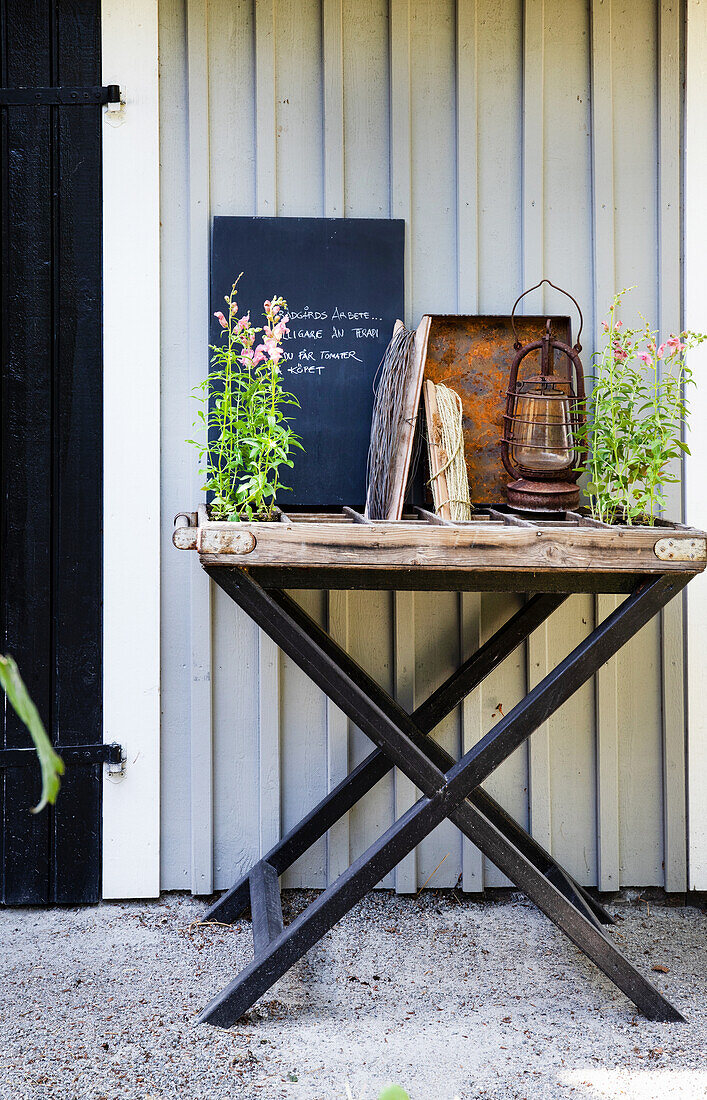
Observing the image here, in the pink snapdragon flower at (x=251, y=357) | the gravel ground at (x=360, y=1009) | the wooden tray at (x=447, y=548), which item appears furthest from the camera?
the pink snapdragon flower at (x=251, y=357)

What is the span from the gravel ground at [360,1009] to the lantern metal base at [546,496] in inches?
51.7

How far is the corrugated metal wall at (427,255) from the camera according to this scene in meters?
3.13

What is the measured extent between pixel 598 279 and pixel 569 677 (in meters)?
1.41

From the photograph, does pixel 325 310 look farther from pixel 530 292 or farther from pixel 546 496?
pixel 546 496

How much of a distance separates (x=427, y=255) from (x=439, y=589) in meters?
1.27

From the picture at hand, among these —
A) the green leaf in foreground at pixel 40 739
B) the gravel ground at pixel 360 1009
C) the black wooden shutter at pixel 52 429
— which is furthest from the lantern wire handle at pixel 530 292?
the green leaf in foreground at pixel 40 739

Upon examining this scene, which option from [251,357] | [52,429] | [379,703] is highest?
[251,357]

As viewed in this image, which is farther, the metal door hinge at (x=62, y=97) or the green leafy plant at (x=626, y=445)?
the metal door hinge at (x=62, y=97)

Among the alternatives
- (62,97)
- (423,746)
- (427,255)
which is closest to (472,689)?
(423,746)

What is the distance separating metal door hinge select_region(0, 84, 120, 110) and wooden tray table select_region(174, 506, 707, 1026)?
1529 millimetres

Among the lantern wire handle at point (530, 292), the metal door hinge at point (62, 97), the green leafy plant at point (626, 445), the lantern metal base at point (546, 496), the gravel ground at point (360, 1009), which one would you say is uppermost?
the metal door hinge at point (62, 97)

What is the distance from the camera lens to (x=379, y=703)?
9.88ft

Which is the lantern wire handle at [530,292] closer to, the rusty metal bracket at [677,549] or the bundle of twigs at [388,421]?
the bundle of twigs at [388,421]

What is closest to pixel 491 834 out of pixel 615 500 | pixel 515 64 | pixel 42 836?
pixel 615 500
